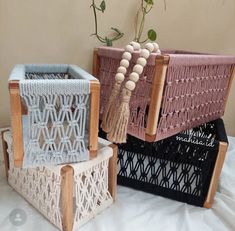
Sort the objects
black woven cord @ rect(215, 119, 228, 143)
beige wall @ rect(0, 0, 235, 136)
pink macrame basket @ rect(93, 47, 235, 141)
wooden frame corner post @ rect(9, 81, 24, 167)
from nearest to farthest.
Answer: wooden frame corner post @ rect(9, 81, 24, 167)
pink macrame basket @ rect(93, 47, 235, 141)
black woven cord @ rect(215, 119, 228, 143)
beige wall @ rect(0, 0, 235, 136)

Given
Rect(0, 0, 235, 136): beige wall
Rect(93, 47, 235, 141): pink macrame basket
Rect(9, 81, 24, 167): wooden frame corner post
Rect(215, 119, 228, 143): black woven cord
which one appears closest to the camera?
Rect(9, 81, 24, 167): wooden frame corner post

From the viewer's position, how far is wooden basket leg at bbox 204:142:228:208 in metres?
0.71

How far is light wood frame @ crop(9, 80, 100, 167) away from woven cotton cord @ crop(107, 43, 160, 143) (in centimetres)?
7

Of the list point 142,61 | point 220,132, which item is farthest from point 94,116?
point 220,132

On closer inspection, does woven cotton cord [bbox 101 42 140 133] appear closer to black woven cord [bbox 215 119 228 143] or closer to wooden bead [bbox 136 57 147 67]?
wooden bead [bbox 136 57 147 67]

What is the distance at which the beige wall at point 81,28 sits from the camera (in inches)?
33.3

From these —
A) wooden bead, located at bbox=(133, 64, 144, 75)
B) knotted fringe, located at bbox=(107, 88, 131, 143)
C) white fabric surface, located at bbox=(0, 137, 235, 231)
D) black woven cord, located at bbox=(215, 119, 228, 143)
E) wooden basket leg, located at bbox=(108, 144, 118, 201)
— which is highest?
wooden bead, located at bbox=(133, 64, 144, 75)

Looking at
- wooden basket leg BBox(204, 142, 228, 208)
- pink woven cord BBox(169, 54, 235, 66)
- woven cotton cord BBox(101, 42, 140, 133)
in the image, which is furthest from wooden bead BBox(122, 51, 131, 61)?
wooden basket leg BBox(204, 142, 228, 208)

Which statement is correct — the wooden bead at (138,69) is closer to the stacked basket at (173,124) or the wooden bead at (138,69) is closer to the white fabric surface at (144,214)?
the stacked basket at (173,124)

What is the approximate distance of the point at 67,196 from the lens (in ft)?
1.96

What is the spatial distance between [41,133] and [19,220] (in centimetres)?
26

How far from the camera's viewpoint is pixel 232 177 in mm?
883

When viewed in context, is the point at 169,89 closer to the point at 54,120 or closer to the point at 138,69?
the point at 138,69

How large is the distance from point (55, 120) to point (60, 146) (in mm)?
68
